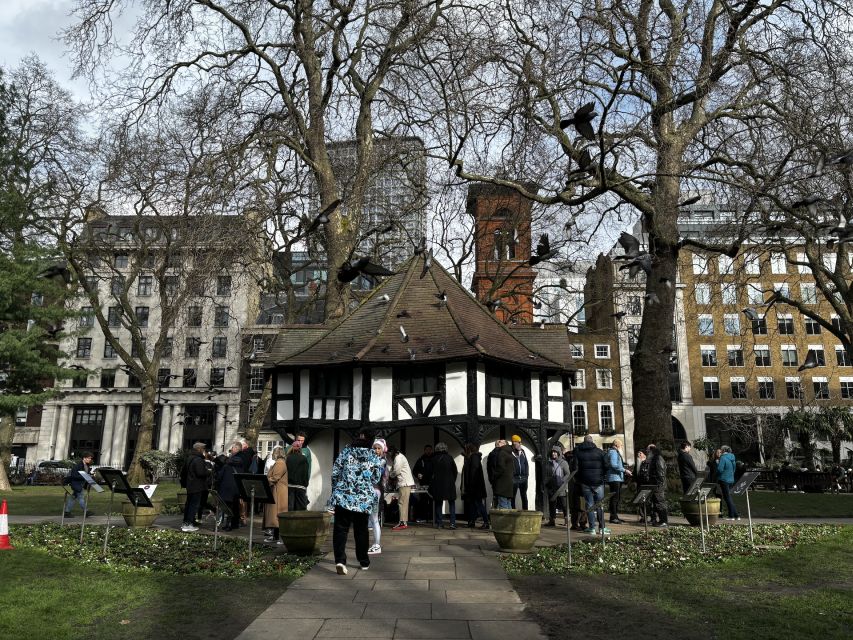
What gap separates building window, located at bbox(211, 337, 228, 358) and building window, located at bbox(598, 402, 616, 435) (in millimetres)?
33321

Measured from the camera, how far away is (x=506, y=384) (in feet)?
56.9

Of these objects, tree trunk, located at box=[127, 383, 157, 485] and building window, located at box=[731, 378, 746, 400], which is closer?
tree trunk, located at box=[127, 383, 157, 485]

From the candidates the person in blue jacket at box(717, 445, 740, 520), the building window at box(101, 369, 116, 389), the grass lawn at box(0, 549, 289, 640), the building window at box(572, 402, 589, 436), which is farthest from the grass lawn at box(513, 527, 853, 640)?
the building window at box(101, 369, 116, 389)

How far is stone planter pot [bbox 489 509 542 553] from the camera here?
424 inches

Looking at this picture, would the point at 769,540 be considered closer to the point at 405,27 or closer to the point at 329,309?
the point at 329,309

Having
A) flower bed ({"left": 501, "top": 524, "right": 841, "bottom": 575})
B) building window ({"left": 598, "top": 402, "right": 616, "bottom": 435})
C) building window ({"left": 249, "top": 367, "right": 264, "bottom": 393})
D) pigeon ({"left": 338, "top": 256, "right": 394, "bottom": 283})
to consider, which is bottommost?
flower bed ({"left": 501, "top": 524, "right": 841, "bottom": 575})

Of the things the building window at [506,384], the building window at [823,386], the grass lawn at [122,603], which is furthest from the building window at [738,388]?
the grass lawn at [122,603]

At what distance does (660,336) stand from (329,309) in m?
9.45

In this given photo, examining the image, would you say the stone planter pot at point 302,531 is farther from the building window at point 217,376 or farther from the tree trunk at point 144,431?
the building window at point 217,376

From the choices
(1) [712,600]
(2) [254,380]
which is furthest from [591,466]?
(2) [254,380]

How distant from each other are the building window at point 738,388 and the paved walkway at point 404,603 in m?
46.5

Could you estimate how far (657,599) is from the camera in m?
7.70

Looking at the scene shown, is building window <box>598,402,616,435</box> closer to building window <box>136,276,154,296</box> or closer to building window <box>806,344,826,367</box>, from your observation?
building window <box>806,344,826,367</box>

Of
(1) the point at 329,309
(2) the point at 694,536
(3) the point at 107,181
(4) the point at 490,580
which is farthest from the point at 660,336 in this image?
(3) the point at 107,181
